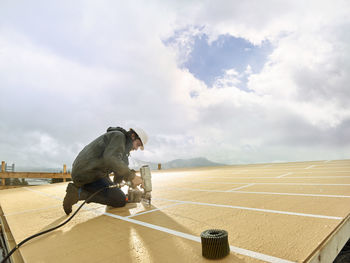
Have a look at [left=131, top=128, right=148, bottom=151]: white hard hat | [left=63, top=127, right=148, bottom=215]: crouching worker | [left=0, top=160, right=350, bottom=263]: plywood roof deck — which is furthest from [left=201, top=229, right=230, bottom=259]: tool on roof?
[left=131, top=128, right=148, bottom=151]: white hard hat

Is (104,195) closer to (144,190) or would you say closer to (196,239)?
(144,190)

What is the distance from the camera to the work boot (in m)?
2.58

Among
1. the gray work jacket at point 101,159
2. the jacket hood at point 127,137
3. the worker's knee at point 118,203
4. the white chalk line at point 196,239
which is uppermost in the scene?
the jacket hood at point 127,137

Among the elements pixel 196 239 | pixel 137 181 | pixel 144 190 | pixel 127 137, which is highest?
pixel 127 137

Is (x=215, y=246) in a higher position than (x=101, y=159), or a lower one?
lower

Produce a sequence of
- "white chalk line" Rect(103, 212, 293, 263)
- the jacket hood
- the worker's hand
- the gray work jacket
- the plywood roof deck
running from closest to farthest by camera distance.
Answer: "white chalk line" Rect(103, 212, 293, 263), the plywood roof deck, the gray work jacket, the worker's hand, the jacket hood

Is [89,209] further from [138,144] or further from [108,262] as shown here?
[108,262]

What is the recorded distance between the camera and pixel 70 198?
8.53 ft

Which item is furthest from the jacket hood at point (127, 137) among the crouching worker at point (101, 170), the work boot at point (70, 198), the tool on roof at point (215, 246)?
the tool on roof at point (215, 246)

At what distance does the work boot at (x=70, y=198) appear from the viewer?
2.58 meters

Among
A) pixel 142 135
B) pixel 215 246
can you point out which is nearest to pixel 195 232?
pixel 215 246

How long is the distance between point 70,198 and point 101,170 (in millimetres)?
494

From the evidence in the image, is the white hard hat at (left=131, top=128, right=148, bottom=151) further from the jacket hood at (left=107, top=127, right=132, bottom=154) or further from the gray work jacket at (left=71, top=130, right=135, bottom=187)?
the gray work jacket at (left=71, top=130, right=135, bottom=187)

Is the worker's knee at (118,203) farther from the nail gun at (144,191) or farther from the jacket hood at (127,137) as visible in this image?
the jacket hood at (127,137)
